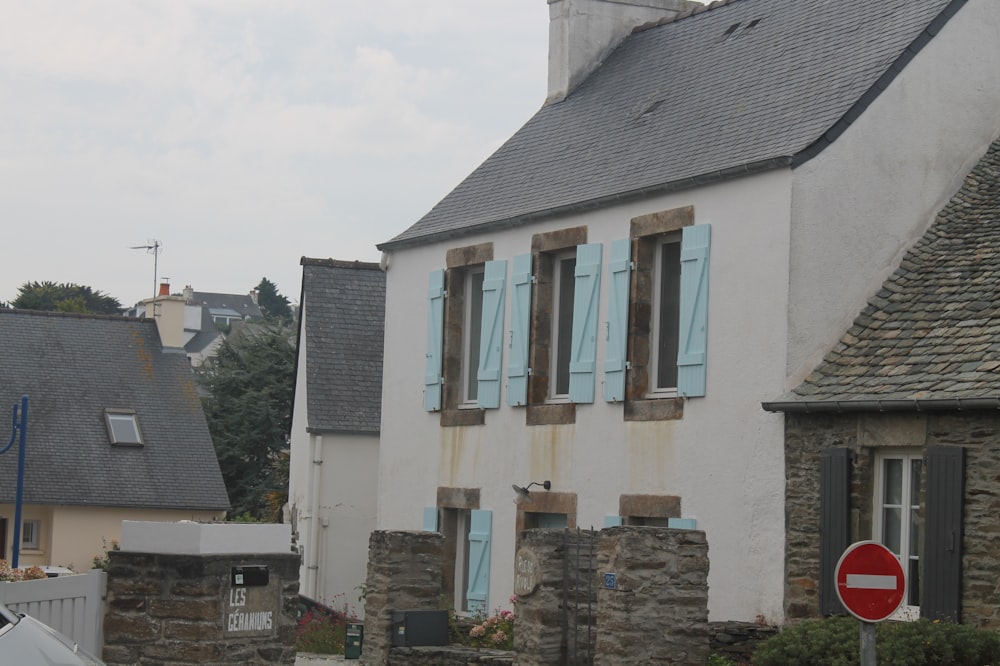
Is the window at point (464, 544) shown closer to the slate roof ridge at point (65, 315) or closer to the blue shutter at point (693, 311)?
the blue shutter at point (693, 311)

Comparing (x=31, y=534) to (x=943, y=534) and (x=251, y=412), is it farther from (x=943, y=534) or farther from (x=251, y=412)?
(x=943, y=534)

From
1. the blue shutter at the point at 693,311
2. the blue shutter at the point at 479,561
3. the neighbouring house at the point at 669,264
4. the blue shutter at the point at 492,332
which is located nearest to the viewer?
the neighbouring house at the point at 669,264

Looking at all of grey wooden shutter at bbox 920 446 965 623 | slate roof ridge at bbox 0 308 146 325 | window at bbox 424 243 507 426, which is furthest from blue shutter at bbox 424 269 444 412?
slate roof ridge at bbox 0 308 146 325

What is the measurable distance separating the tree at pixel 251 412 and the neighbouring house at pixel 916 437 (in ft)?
81.9

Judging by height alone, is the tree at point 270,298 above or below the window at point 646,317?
above

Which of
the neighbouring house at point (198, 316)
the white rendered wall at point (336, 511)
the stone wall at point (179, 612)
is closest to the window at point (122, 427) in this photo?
the neighbouring house at point (198, 316)

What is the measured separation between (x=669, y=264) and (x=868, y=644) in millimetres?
8346

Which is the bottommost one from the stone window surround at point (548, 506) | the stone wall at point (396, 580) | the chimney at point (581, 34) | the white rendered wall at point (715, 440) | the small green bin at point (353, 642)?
the small green bin at point (353, 642)

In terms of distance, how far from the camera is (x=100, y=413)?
34.1m

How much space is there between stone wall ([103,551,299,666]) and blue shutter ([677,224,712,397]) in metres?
7.07

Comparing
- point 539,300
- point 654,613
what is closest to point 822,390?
point 654,613

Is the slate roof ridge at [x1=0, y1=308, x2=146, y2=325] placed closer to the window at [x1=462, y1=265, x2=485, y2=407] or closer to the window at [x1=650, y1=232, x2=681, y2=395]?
the window at [x1=462, y1=265, x2=485, y2=407]

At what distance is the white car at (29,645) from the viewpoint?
532 centimetres

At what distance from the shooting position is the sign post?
30.3 feet
